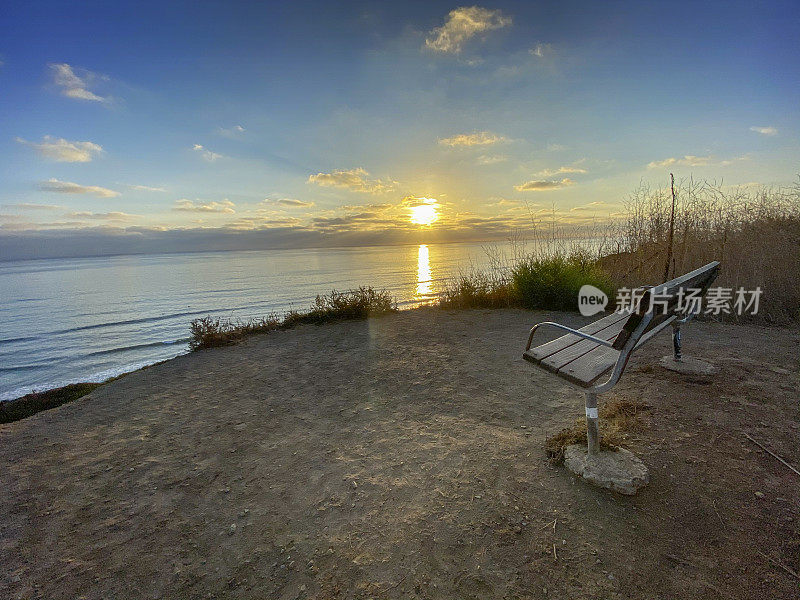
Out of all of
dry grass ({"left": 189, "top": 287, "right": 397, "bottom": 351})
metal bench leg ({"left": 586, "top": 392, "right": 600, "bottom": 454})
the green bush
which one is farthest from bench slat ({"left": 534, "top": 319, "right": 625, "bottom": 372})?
dry grass ({"left": 189, "top": 287, "right": 397, "bottom": 351})

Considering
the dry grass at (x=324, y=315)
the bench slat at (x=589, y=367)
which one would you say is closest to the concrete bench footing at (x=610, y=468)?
the bench slat at (x=589, y=367)

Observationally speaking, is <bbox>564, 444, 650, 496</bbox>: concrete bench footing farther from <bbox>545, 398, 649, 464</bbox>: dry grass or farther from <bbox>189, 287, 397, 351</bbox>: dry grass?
<bbox>189, 287, 397, 351</bbox>: dry grass

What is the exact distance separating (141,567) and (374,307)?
6919 mm

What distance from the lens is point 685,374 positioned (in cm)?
406

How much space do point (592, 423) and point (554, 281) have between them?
622cm

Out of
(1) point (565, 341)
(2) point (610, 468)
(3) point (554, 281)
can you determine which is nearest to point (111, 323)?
(3) point (554, 281)

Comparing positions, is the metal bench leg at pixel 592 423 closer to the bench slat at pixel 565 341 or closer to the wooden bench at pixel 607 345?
the wooden bench at pixel 607 345

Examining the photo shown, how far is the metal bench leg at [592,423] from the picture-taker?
2388 mm

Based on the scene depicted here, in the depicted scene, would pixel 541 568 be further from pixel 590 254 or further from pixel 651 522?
pixel 590 254

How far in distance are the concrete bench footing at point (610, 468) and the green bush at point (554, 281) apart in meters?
5.94

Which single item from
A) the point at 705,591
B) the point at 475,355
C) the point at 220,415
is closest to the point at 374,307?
the point at 475,355

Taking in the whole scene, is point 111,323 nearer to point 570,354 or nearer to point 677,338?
point 570,354

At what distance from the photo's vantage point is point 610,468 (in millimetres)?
2416

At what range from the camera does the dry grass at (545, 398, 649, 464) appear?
271 centimetres
